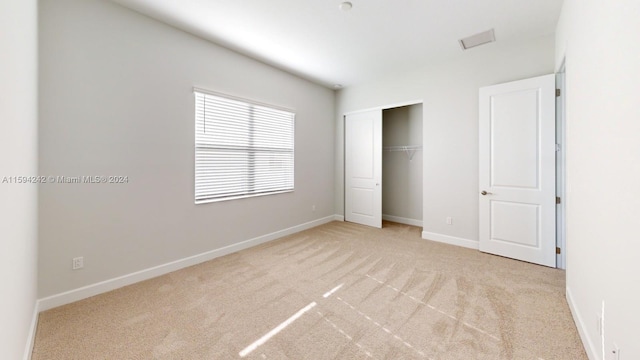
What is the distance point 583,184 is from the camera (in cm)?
175

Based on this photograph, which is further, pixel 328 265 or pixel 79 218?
pixel 328 265

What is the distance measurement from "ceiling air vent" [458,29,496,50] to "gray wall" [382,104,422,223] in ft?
5.55

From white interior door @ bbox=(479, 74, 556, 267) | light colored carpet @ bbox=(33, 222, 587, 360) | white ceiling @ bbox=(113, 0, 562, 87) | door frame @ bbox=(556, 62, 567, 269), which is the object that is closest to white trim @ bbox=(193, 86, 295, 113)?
white ceiling @ bbox=(113, 0, 562, 87)

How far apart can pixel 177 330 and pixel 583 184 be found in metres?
3.11

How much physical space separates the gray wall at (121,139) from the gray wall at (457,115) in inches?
114

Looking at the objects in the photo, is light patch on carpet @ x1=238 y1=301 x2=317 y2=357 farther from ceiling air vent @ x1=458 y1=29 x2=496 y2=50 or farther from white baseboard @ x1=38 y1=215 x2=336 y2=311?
ceiling air vent @ x1=458 y1=29 x2=496 y2=50

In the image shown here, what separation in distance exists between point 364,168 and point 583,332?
369 centimetres

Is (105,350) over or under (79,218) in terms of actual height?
under

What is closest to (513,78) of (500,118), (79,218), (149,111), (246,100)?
(500,118)

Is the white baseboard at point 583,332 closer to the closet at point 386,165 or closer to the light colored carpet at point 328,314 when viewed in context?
the light colored carpet at point 328,314

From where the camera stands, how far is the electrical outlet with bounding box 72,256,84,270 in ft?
7.59

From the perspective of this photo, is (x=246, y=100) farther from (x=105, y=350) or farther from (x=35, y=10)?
(x=105, y=350)

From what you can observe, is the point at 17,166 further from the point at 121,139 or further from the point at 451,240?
the point at 451,240

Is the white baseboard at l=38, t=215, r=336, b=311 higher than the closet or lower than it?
lower
